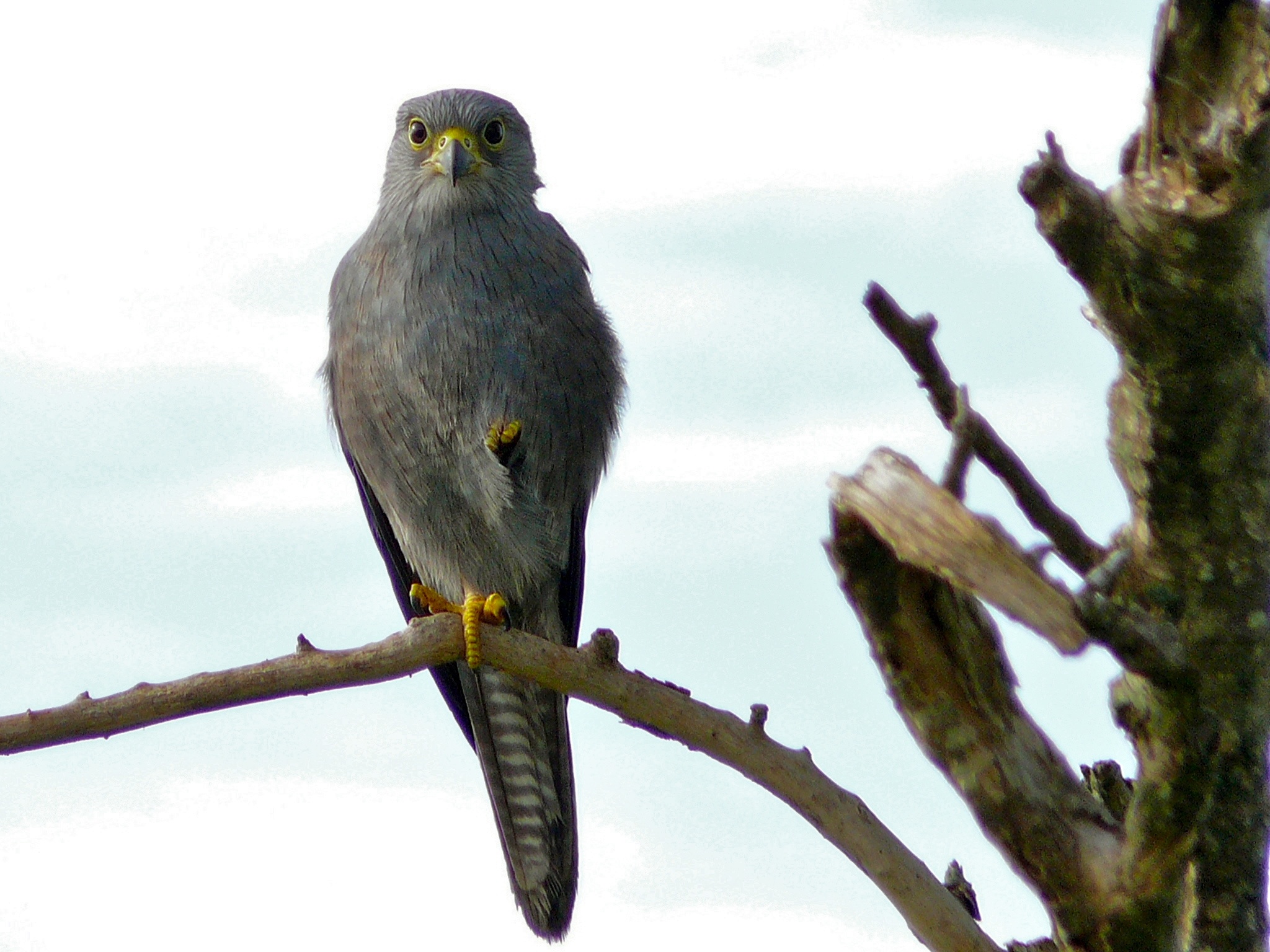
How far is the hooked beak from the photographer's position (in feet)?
15.8

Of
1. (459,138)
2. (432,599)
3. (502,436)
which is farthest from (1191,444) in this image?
(459,138)

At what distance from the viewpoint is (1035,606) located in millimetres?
2377

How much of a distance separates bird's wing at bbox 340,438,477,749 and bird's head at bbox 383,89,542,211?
3.36 feet

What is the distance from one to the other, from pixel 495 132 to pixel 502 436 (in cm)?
141

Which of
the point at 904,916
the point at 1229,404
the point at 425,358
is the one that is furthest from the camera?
the point at 425,358

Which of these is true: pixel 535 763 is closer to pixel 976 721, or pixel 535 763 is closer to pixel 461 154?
pixel 461 154

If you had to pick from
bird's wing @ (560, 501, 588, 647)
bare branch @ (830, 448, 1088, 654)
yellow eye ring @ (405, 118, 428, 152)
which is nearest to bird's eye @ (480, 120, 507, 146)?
yellow eye ring @ (405, 118, 428, 152)

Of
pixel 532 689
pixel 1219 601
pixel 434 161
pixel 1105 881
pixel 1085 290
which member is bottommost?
pixel 1105 881

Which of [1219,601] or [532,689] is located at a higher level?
[532,689]

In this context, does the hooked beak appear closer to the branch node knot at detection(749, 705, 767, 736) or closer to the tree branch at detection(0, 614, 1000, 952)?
the tree branch at detection(0, 614, 1000, 952)

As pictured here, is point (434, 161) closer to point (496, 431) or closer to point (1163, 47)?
point (496, 431)

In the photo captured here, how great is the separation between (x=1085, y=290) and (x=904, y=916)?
158 centimetres

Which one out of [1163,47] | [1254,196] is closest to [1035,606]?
[1254,196]

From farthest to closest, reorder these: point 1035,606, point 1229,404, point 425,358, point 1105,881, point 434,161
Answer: point 434,161 → point 425,358 → point 1105,881 → point 1229,404 → point 1035,606
